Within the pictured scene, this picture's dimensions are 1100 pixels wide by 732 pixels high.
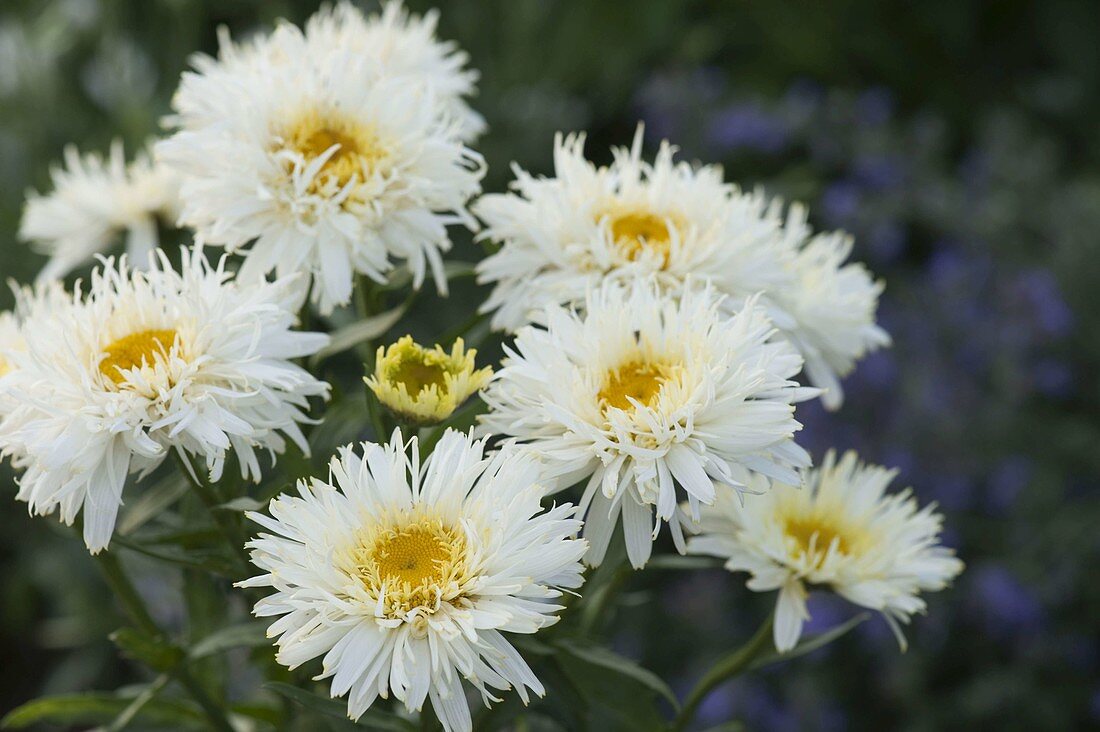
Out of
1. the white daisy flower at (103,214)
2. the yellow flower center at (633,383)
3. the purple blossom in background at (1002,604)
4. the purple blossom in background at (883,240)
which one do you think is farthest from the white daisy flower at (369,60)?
the purple blossom in background at (883,240)

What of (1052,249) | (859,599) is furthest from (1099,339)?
(859,599)

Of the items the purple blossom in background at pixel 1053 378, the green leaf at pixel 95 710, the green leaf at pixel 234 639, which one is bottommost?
the green leaf at pixel 95 710

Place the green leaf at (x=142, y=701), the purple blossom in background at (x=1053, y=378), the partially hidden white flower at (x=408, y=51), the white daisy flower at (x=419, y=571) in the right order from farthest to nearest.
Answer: the purple blossom in background at (x=1053, y=378) < the partially hidden white flower at (x=408, y=51) < the green leaf at (x=142, y=701) < the white daisy flower at (x=419, y=571)

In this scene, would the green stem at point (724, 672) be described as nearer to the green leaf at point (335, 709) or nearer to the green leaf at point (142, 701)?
the green leaf at point (335, 709)

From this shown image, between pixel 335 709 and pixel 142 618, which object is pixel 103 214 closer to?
pixel 142 618

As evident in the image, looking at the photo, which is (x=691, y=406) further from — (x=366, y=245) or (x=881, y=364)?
(x=881, y=364)

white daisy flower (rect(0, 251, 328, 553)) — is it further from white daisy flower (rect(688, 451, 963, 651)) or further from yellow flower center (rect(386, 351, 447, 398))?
white daisy flower (rect(688, 451, 963, 651))
